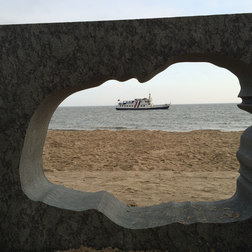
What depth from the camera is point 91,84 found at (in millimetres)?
2305

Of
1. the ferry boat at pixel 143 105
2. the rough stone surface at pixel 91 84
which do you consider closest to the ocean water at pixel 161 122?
the ferry boat at pixel 143 105

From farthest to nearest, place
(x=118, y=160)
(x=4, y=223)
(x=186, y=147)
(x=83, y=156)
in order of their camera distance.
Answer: (x=186, y=147) < (x=83, y=156) < (x=118, y=160) < (x=4, y=223)

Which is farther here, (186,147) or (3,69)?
(186,147)

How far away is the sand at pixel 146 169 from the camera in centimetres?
430

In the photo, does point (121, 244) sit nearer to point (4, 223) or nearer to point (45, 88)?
point (4, 223)

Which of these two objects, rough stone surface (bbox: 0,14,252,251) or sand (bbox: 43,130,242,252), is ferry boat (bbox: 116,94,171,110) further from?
rough stone surface (bbox: 0,14,252,251)

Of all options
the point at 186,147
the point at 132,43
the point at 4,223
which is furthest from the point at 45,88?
the point at 186,147

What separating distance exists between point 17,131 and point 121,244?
3.88 feet

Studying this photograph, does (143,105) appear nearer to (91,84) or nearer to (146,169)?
(146,169)

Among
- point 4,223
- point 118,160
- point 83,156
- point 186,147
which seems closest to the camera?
point 4,223

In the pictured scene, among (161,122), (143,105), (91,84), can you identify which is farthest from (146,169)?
(143,105)

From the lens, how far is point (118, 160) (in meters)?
6.98

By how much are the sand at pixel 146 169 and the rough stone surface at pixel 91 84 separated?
33 cm

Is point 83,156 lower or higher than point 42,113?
lower
